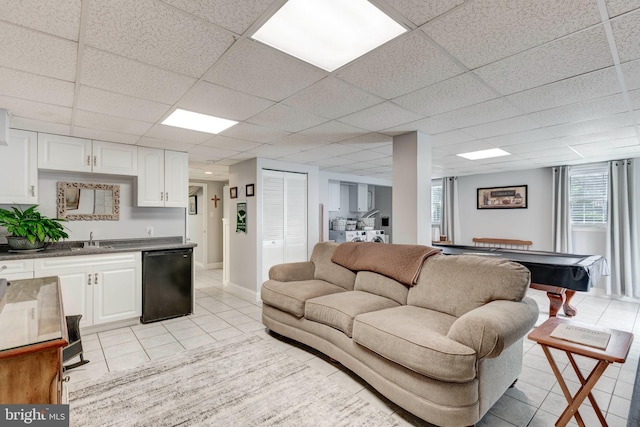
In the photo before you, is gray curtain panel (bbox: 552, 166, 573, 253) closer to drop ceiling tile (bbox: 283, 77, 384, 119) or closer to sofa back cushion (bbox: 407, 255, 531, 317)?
sofa back cushion (bbox: 407, 255, 531, 317)

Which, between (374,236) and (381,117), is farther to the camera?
(374,236)

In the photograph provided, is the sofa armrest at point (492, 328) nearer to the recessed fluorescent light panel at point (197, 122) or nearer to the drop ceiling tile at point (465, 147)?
the drop ceiling tile at point (465, 147)

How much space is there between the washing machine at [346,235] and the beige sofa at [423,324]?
142 inches

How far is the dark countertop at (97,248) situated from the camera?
10.5 ft

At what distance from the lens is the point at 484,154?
4.71m

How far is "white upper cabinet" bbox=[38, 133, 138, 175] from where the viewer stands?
352cm

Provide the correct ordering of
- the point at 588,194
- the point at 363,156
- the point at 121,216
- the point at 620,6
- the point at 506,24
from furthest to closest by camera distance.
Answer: the point at 588,194, the point at 363,156, the point at 121,216, the point at 506,24, the point at 620,6

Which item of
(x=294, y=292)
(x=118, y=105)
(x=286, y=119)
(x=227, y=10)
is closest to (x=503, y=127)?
(x=286, y=119)

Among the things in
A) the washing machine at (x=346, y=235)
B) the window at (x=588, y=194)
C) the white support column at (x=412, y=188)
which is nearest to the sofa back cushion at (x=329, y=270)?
the white support column at (x=412, y=188)

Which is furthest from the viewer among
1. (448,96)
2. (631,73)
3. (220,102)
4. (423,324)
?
(220,102)

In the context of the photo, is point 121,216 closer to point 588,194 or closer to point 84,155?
point 84,155

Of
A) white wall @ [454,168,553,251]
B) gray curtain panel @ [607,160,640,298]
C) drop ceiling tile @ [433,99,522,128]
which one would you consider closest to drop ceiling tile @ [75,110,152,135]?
drop ceiling tile @ [433,99,522,128]

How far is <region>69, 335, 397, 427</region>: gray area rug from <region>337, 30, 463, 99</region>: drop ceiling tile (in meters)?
2.26

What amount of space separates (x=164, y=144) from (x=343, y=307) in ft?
10.5
